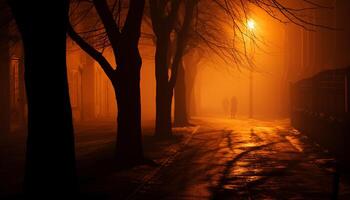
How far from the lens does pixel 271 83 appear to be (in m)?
68.1

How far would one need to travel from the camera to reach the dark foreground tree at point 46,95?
9.37 meters

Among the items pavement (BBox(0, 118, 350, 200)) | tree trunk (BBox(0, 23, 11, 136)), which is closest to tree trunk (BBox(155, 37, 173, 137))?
pavement (BBox(0, 118, 350, 200))

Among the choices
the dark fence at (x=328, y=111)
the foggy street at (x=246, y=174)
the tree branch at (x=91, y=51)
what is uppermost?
the tree branch at (x=91, y=51)

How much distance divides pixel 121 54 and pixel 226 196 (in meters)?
5.83

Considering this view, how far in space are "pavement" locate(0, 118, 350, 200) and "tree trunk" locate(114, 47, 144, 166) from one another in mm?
479

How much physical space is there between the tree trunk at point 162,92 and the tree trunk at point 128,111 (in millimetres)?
7275

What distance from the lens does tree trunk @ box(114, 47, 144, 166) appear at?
51.2 feet

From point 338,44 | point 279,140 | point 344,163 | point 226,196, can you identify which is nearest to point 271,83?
point 338,44

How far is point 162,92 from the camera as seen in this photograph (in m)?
23.6

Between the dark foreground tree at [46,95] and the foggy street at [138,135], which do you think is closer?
the dark foreground tree at [46,95]

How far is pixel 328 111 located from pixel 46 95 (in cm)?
1297

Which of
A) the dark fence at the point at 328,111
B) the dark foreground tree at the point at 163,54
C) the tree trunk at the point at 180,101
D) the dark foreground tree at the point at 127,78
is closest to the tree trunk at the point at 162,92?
the dark foreground tree at the point at 163,54

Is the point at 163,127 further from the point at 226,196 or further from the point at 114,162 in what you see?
the point at 226,196

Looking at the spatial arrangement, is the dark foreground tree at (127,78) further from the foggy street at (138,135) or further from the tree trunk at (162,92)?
the tree trunk at (162,92)
